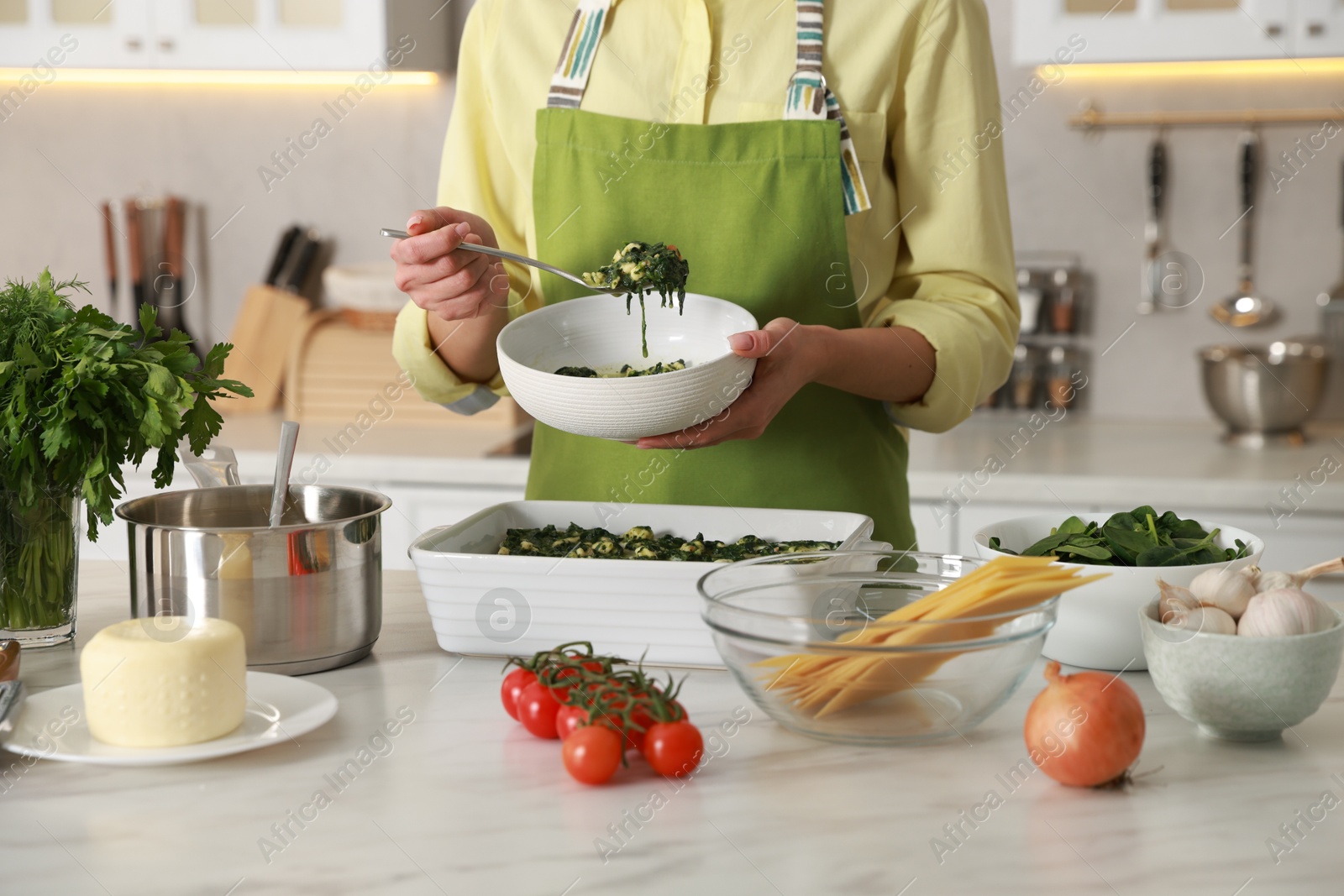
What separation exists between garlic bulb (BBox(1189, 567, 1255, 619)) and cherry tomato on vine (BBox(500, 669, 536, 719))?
1.53 ft

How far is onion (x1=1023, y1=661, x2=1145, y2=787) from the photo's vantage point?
2.52 ft

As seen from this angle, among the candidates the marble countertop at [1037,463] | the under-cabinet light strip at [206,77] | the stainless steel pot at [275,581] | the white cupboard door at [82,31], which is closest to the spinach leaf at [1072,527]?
the stainless steel pot at [275,581]

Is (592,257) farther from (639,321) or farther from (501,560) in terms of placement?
(501,560)

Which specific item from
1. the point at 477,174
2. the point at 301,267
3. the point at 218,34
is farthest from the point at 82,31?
the point at 477,174

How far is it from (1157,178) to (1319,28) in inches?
16.6

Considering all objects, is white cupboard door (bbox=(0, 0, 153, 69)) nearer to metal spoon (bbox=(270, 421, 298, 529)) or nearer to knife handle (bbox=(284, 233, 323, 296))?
knife handle (bbox=(284, 233, 323, 296))

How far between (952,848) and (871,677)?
13 centimetres

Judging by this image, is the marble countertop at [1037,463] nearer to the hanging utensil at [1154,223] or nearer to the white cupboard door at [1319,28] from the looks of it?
the hanging utensil at [1154,223]

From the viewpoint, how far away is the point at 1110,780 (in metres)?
0.78

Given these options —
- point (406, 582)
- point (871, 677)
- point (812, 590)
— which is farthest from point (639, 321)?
point (871, 677)

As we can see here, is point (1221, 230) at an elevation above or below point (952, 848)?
above

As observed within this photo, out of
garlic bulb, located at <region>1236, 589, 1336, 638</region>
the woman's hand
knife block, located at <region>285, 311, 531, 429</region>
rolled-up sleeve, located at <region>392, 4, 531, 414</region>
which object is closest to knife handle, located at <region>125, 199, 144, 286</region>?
knife block, located at <region>285, 311, 531, 429</region>

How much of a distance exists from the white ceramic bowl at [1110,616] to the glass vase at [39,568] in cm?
75

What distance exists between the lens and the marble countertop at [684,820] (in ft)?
2.22
